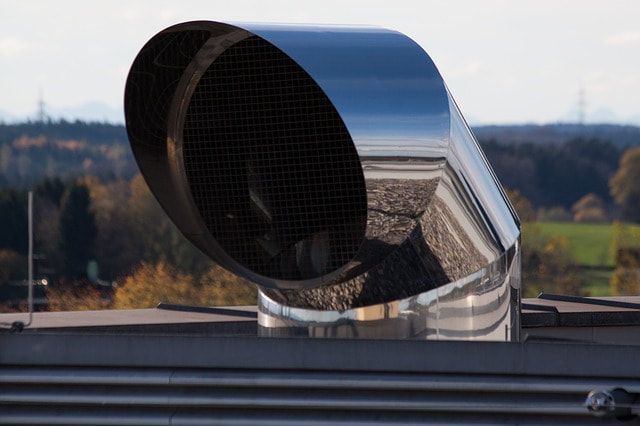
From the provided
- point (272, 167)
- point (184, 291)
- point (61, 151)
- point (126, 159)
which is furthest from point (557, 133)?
point (272, 167)

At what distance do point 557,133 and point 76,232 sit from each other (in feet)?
189

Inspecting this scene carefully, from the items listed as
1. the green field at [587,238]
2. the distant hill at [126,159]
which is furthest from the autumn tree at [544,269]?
the distant hill at [126,159]

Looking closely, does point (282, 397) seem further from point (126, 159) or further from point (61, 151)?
point (126, 159)

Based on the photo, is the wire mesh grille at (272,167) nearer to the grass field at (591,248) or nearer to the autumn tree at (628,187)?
the grass field at (591,248)

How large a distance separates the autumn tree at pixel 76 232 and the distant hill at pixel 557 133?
113ft

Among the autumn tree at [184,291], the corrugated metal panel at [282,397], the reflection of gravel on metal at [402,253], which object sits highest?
the reflection of gravel on metal at [402,253]

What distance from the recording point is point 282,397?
1170 centimetres

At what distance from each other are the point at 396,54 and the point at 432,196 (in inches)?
47.6

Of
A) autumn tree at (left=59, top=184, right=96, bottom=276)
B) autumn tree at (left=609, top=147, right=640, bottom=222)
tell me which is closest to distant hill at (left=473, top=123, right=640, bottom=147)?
autumn tree at (left=609, top=147, right=640, bottom=222)

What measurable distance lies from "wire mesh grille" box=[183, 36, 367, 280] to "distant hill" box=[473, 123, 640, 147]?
95187 mm

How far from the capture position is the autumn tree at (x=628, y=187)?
104912mm

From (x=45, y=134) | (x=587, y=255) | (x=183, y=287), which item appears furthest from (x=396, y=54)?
(x=45, y=134)

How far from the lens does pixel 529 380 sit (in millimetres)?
11312

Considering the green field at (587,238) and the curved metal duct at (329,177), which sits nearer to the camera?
the curved metal duct at (329,177)
